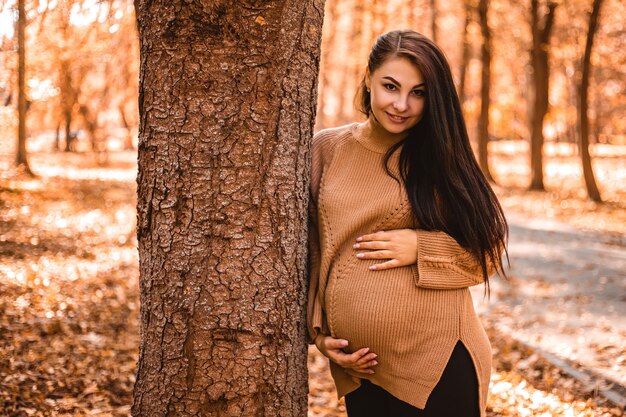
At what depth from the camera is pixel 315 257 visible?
8.57ft

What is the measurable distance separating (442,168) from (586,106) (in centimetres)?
1452

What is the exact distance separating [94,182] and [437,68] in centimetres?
1866

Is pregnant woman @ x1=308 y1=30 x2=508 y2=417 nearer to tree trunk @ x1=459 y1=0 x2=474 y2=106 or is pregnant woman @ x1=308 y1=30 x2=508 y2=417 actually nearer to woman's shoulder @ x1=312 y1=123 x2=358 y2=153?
woman's shoulder @ x1=312 y1=123 x2=358 y2=153

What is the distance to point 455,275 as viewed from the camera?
8.18ft

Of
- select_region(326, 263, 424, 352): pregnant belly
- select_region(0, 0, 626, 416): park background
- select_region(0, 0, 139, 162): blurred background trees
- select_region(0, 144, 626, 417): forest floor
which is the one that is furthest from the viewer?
select_region(0, 0, 139, 162): blurred background trees

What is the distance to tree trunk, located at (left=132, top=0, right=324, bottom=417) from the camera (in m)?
2.20

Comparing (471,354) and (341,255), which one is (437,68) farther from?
(471,354)

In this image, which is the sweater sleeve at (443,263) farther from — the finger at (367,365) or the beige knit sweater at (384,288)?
the finger at (367,365)

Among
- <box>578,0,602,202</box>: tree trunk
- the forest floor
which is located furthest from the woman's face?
<box>578,0,602,202</box>: tree trunk

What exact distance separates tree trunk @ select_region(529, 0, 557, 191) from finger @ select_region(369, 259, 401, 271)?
16.8m

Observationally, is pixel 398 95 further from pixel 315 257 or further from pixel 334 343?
pixel 334 343

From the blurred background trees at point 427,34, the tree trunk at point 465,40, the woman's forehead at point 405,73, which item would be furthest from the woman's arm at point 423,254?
the tree trunk at point 465,40

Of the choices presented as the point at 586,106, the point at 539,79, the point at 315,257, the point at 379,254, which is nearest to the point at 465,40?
the point at 539,79

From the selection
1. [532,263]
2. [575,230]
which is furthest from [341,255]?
[575,230]
